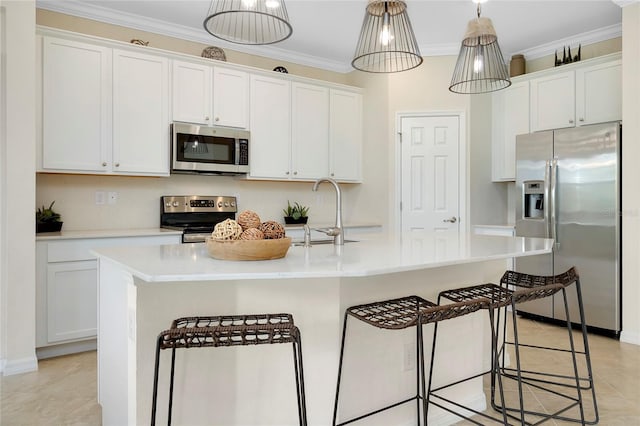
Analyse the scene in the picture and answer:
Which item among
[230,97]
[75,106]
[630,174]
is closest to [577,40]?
[630,174]

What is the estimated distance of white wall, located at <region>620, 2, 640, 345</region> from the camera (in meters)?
3.42

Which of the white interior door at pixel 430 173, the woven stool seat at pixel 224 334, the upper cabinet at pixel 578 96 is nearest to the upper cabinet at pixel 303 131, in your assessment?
the white interior door at pixel 430 173

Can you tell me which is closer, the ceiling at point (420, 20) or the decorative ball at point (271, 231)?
the decorative ball at point (271, 231)

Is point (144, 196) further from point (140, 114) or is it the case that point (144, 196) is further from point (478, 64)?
point (478, 64)

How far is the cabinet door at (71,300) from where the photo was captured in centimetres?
311

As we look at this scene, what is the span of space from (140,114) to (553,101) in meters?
3.76

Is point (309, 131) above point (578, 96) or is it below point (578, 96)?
below

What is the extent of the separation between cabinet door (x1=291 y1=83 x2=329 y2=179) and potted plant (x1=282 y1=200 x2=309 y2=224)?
395 mm

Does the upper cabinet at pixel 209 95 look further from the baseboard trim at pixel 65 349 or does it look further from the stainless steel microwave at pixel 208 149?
the baseboard trim at pixel 65 349

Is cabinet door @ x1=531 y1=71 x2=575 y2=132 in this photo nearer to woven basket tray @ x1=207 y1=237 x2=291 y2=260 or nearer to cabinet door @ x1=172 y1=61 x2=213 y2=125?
cabinet door @ x1=172 y1=61 x2=213 y2=125

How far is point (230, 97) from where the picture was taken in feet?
13.4

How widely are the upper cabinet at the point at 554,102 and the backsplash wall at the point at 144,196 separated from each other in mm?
1534

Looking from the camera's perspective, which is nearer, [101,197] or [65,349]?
[65,349]

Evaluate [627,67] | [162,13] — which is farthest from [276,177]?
[627,67]
